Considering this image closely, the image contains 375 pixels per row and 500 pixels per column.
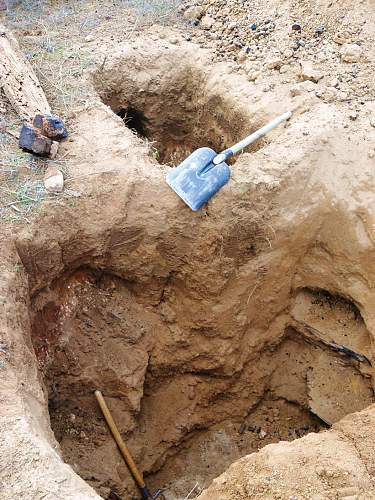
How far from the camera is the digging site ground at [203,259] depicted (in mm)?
4082

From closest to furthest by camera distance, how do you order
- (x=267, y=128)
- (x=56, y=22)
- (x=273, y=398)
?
1. (x=267, y=128)
2. (x=273, y=398)
3. (x=56, y=22)

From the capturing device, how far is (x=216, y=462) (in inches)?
202

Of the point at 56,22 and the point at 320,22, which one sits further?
the point at 56,22

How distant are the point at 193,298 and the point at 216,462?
1.59 meters

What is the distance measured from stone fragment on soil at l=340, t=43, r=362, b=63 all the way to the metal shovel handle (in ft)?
2.75

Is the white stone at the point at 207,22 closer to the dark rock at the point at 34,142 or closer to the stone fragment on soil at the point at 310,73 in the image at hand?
the stone fragment on soil at the point at 310,73

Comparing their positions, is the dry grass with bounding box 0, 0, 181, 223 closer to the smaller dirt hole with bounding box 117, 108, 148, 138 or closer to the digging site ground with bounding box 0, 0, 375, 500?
the digging site ground with bounding box 0, 0, 375, 500

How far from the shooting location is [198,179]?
410cm

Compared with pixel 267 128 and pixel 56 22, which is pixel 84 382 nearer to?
pixel 267 128

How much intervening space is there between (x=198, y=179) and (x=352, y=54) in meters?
2.04

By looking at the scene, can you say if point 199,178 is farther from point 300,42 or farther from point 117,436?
point 117,436

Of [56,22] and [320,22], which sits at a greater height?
[320,22]

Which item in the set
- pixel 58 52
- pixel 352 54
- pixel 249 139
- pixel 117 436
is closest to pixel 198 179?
pixel 249 139

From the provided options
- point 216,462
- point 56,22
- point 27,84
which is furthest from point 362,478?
point 56,22
